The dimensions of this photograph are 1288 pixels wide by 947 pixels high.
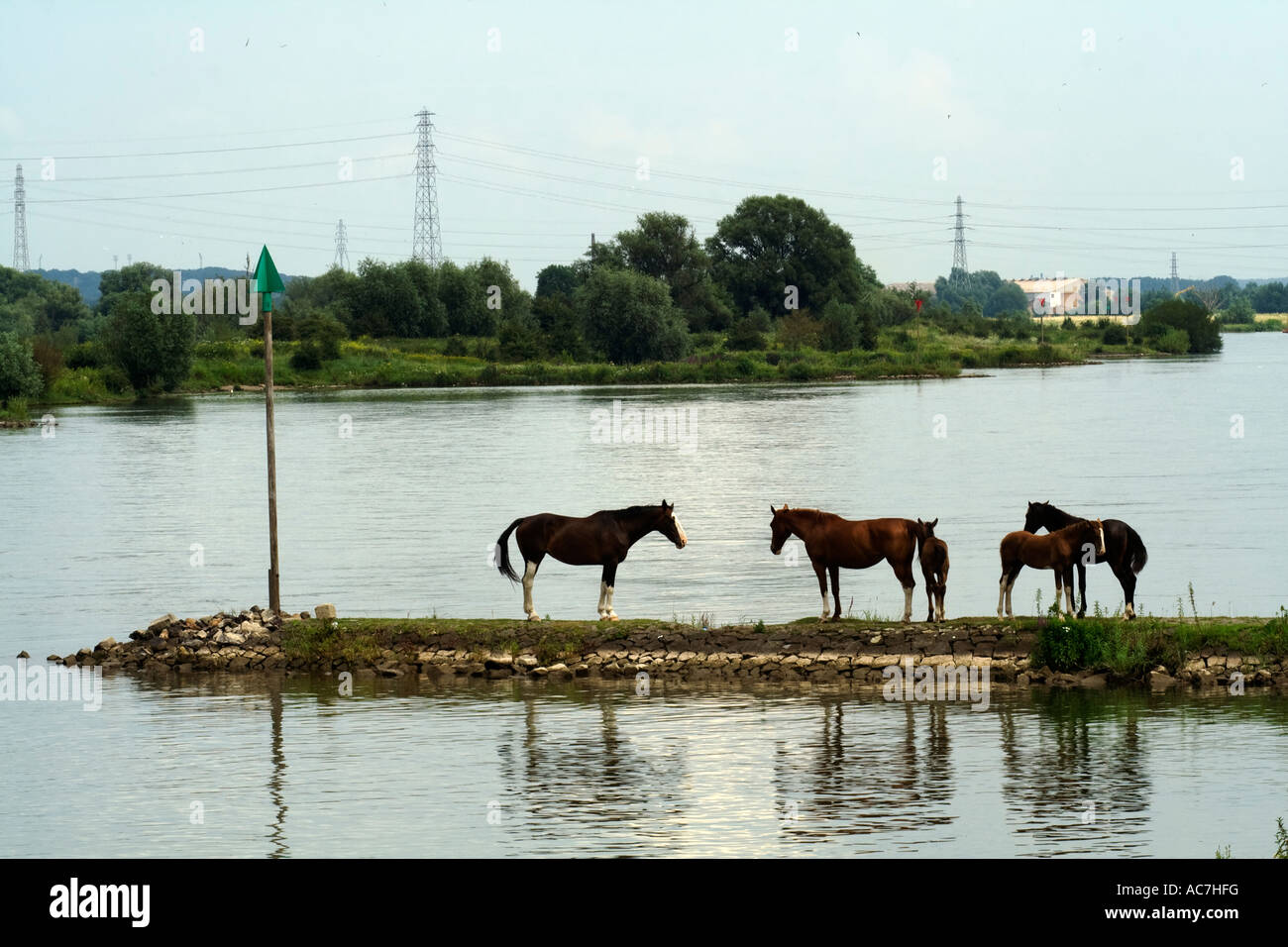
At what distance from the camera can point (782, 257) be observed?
174 m

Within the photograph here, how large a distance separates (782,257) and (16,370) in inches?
3695

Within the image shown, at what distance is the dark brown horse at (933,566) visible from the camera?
70.0 feet

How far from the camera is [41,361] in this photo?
112 metres

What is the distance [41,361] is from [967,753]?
105836mm

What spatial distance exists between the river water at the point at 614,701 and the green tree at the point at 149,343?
48301mm

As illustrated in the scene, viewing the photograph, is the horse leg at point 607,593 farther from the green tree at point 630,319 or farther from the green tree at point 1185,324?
the green tree at point 1185,324

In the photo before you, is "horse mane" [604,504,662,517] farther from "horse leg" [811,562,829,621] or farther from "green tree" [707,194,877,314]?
"green tree" [707,194,877,314]

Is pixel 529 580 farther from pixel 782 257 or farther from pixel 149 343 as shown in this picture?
pixel 782 257

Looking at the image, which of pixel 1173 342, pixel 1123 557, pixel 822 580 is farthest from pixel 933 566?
pixel 1173 342

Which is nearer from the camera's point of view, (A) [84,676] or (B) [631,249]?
(A) [84,676]

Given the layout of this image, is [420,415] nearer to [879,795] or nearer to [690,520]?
[690,520]

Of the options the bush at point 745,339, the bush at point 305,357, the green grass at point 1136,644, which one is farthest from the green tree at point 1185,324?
the green grass at point 1136,644

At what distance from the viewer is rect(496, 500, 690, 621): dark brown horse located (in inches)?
886
